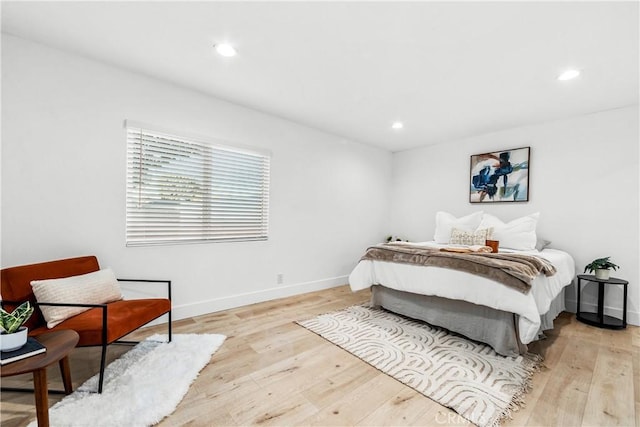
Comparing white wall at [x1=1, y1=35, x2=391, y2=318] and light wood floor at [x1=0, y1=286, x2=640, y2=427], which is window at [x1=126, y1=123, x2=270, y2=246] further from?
light wood floor at [x1=0, y1=286, x2=640, y2=427]

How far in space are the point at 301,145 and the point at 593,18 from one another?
3.07 meters

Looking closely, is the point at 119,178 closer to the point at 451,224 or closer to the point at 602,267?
the point at 451,224

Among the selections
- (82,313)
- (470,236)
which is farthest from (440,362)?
(82,313)

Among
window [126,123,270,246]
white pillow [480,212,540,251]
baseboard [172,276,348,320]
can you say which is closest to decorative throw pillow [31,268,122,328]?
window [126,123,270,246]

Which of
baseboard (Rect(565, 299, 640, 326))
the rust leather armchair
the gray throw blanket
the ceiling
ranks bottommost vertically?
baseboard (Rect(565, 299, 640, 326))

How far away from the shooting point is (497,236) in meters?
3.65

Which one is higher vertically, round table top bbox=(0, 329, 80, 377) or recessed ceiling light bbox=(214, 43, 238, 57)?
recessed ceiling light bbox=(214, 43, 238, 57)

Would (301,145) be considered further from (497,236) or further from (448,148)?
(497,236)

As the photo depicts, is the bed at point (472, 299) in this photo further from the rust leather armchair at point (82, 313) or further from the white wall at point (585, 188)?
the rust leather armchair at point (82, 313)

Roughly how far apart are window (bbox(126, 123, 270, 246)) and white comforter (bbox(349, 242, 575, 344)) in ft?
5.05

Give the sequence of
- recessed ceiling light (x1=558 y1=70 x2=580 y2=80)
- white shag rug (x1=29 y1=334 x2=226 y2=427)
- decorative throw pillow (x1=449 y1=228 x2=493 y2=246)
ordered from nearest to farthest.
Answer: white shag rug (x1=29 y1=334 x2=226 y2=427) → recessed ceiling light (x1=558 y1=70 x2=580 y2=80) → decorative throw pillow (x1=449 y1=228 x2=493 y2=246)

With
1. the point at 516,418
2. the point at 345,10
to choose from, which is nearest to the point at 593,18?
the point at 345,10

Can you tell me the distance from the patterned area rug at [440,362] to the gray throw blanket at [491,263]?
64 centimetres

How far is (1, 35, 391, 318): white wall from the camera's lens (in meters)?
2.22
